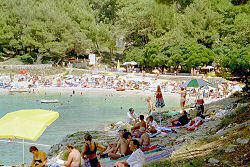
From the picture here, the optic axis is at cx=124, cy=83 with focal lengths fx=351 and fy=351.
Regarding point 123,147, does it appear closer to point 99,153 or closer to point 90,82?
point 99,153

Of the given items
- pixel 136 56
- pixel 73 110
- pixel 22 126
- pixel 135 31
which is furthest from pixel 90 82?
pixel 22 126

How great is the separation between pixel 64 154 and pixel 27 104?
20.5m

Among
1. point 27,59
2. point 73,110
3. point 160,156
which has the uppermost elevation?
point 27,59

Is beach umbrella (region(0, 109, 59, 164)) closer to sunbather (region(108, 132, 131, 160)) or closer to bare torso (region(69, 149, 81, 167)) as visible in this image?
bare torso (region(69, 149, 81, 167))

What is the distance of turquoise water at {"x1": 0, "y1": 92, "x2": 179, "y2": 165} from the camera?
15.5 meters

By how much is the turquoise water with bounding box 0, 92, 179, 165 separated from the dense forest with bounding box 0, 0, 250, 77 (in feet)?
32.9

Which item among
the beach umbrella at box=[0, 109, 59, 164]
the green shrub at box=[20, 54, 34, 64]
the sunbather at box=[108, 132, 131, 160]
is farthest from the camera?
the green shrub at box=[20, 54, 34, 64]

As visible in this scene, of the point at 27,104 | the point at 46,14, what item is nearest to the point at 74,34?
the point at 46,14

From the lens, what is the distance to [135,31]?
166 ft

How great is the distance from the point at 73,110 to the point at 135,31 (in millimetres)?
25868

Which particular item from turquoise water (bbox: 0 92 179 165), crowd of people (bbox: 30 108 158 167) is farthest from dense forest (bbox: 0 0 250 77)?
crowd of people (bbox: 30 108 158 167)

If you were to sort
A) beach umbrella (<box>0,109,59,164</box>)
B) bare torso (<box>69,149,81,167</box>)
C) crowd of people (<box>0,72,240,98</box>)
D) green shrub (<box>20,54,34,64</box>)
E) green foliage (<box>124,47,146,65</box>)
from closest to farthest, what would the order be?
1. bare torso (<box>69,149,81,167</box>)
2. beach umbrella (<box>0,109,59,164</box>)
3. crowd of people (<box>0,72,240,98</box>)
4. green foliage (<box>124,47,146,65</box>)
5. green shrub (<box>20,54,34,64</box>)

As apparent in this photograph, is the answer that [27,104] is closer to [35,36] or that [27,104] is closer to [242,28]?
[35,36]

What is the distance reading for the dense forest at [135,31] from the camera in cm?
4022
